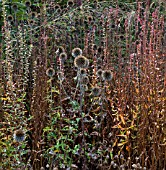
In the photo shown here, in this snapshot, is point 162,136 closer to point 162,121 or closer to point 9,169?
point 162,121

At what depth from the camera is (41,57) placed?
4.08 m

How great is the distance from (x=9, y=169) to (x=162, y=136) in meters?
1.24

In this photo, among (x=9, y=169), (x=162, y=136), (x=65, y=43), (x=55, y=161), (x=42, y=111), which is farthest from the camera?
(x=65, y=43)

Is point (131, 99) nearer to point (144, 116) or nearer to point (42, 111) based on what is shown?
point (144, 116)

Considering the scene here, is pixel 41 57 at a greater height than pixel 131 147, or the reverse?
pixel 41 57

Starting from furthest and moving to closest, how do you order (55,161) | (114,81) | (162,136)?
(114,81) → (162,136) → (55,161)

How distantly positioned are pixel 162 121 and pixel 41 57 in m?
1.49

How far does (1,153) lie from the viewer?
296cm

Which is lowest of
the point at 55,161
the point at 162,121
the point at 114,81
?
the point at 55,161

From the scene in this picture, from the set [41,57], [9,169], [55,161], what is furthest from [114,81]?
[9,169]

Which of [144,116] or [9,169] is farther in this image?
[144,116]

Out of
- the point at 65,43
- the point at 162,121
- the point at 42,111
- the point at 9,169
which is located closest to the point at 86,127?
the point at 42,111

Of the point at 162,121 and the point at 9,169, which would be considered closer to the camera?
the point at 9,169

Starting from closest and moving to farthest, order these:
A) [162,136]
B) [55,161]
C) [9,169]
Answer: [9,169] → [55,161] → [162,136]
